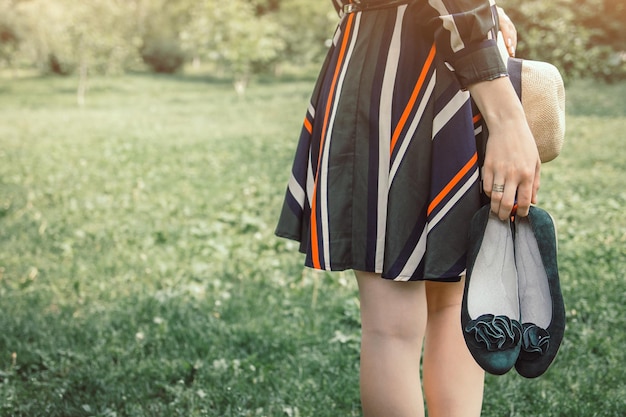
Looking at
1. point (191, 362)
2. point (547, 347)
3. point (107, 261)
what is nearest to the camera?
point (547, 347)

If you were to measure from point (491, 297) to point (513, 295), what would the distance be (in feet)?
0.17

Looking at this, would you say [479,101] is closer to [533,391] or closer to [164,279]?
[533,391]

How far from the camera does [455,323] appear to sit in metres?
1.60

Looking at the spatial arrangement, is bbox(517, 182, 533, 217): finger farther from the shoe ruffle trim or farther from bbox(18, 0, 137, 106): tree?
bbox(18, 0, 137, 106): tree

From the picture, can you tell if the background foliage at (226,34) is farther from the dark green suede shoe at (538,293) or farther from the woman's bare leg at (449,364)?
the dark green suede shoe at (538,293)

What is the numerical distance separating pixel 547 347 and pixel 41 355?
6.79 ft

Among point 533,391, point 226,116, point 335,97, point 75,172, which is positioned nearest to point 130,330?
point 533,391

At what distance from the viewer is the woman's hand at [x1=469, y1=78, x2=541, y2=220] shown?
47.9 inches

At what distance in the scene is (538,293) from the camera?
4.14 feet

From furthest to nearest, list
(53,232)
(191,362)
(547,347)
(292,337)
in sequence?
(53,232) → (292,337) → (191,362) → (547,347)

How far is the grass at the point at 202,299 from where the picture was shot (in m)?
2.32

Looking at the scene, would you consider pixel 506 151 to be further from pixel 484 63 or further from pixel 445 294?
pixel 445 294

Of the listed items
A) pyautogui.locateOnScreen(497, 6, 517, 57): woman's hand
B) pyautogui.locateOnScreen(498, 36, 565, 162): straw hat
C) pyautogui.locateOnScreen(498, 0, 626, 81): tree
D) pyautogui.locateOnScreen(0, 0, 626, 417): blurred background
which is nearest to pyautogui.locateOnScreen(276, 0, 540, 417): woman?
pyautogui.locateOnScreen(498, 36, 565, 162): straw hat

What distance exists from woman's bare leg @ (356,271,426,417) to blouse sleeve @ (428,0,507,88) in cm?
46
